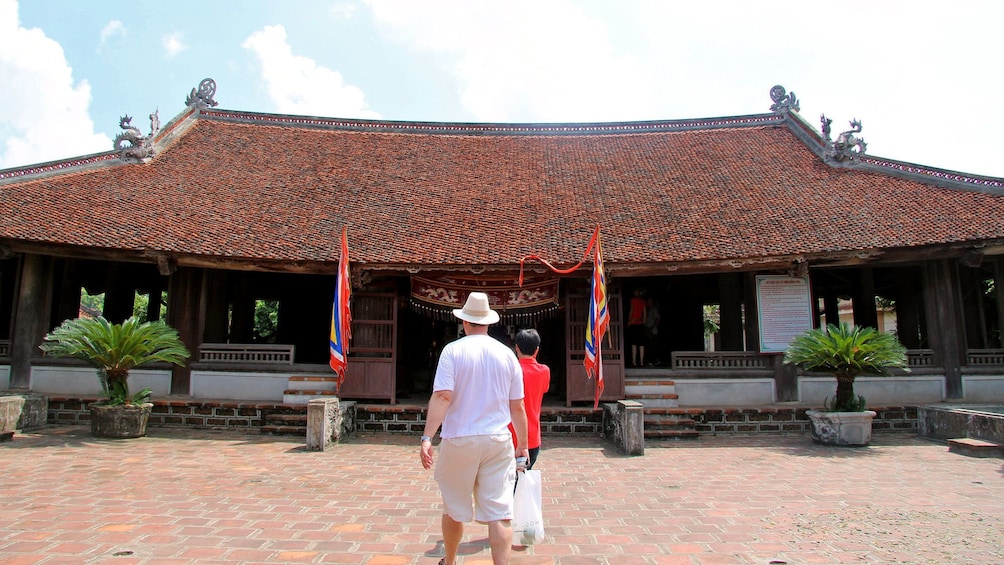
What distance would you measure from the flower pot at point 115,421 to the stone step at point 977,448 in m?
11.0

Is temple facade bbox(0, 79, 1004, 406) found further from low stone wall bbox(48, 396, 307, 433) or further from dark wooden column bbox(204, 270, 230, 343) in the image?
low stone wall bbox(48, 396, 307, 433)

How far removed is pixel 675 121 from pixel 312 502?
13.9 metres

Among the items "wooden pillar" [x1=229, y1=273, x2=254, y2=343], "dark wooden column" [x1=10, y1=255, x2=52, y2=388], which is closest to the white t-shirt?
"dark wooden column" [x1=10, y1=255, x2=52, y2=388]

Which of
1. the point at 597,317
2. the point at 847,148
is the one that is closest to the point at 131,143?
the point at 597,317

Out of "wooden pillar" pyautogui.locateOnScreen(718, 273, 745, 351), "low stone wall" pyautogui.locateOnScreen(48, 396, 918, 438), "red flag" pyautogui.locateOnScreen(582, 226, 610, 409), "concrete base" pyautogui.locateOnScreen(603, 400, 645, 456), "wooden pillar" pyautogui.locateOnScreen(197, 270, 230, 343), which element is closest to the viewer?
"concrete base" pyautogui.locateOnScreen(603, 400, 645, 456)

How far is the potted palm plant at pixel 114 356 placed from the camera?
830 centimetres

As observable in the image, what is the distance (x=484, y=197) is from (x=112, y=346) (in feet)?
22.5

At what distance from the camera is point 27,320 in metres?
10.3

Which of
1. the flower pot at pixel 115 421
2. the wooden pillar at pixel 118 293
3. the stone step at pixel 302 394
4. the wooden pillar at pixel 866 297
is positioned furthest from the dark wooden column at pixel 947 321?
the wooden pillar at pixel 118 293

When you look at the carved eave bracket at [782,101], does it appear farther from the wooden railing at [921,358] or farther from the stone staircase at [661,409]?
the stone staircase at [661,409]

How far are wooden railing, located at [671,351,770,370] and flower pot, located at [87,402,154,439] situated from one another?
8.37m

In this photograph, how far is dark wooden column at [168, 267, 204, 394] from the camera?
10.3 meters

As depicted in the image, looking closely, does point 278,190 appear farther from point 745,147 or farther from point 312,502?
point 745,147

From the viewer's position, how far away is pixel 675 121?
52.2ft
